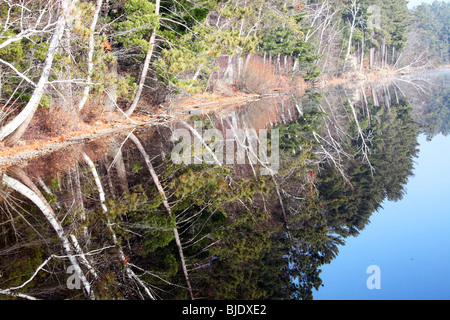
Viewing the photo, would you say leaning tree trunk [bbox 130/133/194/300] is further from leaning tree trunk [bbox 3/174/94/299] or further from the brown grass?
the brown grass

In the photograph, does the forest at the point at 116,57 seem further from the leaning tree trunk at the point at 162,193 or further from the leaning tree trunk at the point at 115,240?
the leaning tree trunk at the point at 115,240

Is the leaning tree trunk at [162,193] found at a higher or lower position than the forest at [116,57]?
lower

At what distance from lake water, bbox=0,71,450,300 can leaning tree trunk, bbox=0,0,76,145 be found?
1010mm

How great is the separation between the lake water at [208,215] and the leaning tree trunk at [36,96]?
3.31 feet

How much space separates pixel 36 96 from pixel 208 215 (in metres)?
5.37

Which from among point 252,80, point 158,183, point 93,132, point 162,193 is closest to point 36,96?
point 93,132

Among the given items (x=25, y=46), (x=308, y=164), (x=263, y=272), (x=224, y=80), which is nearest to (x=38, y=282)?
(x=263, y=272)

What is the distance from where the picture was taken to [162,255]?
16.6 feet

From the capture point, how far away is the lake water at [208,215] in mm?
4117

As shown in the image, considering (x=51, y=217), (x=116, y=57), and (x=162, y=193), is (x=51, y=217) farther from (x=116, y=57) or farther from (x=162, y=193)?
(x=116, y=57)

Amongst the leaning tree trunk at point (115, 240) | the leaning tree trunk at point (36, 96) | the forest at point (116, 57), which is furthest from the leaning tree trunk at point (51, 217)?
the forest at point (116, 57)

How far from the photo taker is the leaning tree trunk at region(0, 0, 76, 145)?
855 cm

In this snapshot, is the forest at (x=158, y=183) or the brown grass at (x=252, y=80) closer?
the forest at (x=158, y=183)

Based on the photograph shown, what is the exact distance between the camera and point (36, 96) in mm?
8938
